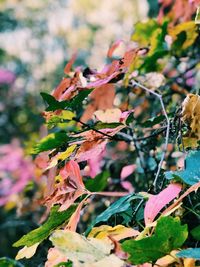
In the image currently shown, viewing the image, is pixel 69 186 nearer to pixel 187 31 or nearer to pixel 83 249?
pixel 83 249

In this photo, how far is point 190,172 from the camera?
54cm

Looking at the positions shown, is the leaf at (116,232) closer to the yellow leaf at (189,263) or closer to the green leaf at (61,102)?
the yellow leaf at (189,263)

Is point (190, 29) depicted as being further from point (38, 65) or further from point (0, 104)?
point (38, 65)

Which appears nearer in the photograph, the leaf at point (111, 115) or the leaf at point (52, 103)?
the leaf at point (52, 103)

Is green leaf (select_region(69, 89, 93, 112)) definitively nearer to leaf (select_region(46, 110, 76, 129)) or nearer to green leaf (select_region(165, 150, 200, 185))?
leaf (select_region(46, 110, 76, 129))

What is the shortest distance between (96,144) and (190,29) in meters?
0.58

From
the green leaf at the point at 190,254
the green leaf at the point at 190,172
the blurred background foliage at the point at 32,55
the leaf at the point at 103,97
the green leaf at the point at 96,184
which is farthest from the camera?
the blurred background foliage at the point at 32,55

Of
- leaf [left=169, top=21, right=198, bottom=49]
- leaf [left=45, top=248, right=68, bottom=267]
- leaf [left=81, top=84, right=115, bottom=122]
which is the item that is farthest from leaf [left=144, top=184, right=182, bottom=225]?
leaf [left=169, top=21, right=198, bottom=49]

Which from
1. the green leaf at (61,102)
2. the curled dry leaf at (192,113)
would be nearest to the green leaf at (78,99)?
the green leaf at (61,102)

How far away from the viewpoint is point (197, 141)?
62 cm

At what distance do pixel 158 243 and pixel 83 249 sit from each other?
0.09m

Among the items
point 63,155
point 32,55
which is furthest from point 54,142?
point 32,55

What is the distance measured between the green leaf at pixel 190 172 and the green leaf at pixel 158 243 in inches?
3.2

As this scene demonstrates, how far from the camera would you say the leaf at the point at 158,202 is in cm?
53
